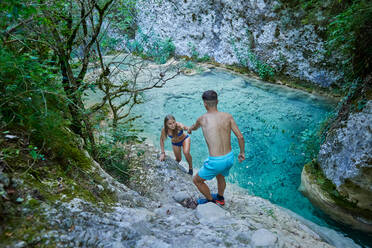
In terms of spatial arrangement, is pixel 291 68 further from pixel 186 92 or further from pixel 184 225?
pixel 184 225

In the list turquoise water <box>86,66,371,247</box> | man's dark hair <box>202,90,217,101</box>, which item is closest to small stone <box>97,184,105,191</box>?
A: man's dark hair <box>202,90,217,101</box>

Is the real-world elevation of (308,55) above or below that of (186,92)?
above

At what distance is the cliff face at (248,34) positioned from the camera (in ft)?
27.2

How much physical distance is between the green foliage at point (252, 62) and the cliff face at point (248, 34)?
5cm

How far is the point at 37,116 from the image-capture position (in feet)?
6.48

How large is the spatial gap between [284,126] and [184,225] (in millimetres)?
5312

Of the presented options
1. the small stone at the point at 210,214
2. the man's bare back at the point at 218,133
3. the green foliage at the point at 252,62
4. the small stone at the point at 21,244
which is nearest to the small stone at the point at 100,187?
the small stone at the point at 21,244

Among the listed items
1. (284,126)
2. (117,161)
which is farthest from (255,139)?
(117,161)

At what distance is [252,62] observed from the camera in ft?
32.2

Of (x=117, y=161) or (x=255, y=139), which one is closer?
(x=117, y=161)

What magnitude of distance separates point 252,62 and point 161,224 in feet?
29.5

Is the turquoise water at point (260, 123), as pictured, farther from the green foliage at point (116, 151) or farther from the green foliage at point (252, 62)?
the green foliage at point (116, 151)

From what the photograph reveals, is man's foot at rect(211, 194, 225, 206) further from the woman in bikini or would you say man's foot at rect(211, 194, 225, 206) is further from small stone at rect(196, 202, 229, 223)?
the woman in bikini

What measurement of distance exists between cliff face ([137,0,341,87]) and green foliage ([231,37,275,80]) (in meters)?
0.05
